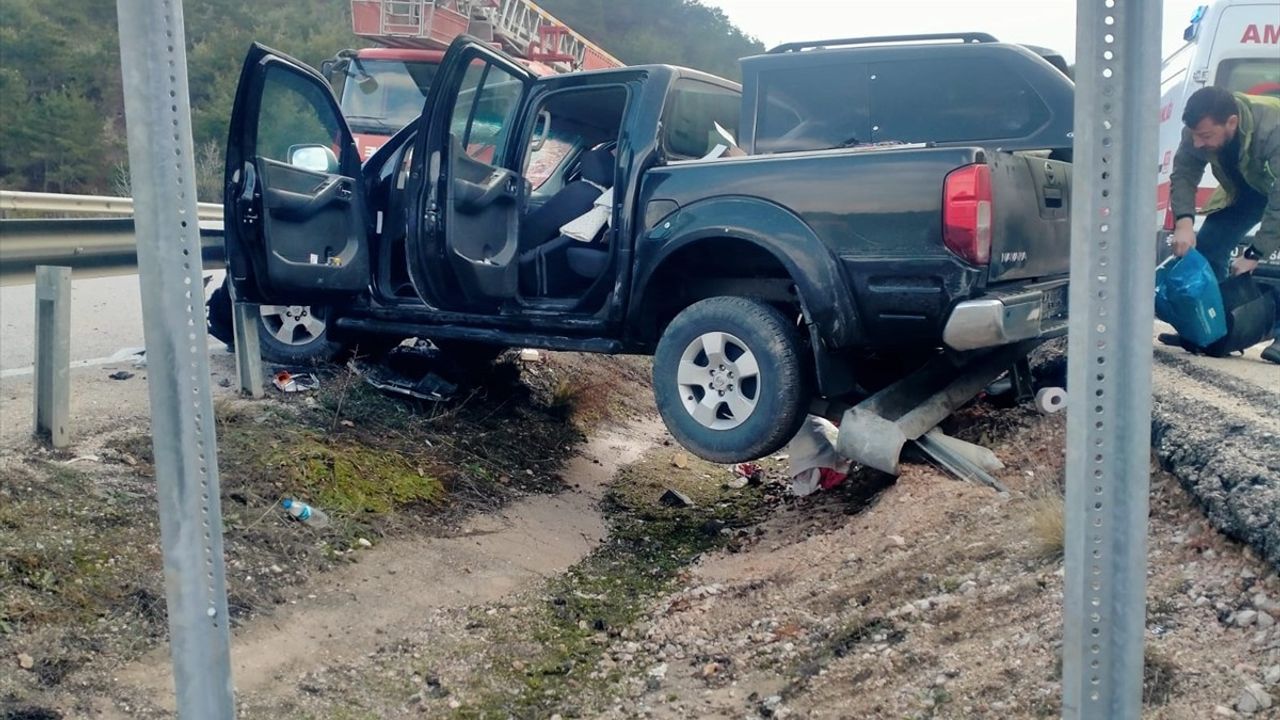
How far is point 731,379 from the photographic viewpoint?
485 cm

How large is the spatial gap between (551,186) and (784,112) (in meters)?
1.58

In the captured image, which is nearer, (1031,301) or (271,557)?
(271,557)

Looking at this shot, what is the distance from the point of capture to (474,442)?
5.94 metres

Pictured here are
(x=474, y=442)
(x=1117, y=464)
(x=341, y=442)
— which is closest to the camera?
(x=1117, y=464)

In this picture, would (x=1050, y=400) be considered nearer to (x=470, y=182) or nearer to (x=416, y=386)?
(x=470, y=182)

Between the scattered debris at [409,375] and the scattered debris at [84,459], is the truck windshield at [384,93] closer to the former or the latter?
the scattered debris at [409,375]

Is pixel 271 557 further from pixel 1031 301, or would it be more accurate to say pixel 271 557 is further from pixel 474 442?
pixel 1031 301

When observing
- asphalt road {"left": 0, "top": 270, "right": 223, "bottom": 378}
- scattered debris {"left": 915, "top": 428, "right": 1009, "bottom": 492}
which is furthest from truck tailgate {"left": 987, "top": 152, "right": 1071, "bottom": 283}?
asphalt road {"left": 0, "top": 270, "right": 223, "bottom": 378}

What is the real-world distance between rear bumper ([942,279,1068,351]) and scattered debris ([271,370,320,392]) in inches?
135

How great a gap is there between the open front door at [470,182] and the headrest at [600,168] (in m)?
0.40

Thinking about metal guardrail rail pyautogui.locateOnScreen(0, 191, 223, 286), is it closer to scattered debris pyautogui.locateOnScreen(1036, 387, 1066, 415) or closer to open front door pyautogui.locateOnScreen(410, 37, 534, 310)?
open front door pyautogui.locateOnScreen(410, 37, 534, 310)

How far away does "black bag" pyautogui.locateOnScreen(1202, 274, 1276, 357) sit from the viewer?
247 inches

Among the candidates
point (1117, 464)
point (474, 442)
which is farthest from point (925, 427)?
point (1117, 464)

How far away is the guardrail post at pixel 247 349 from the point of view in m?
5.61
